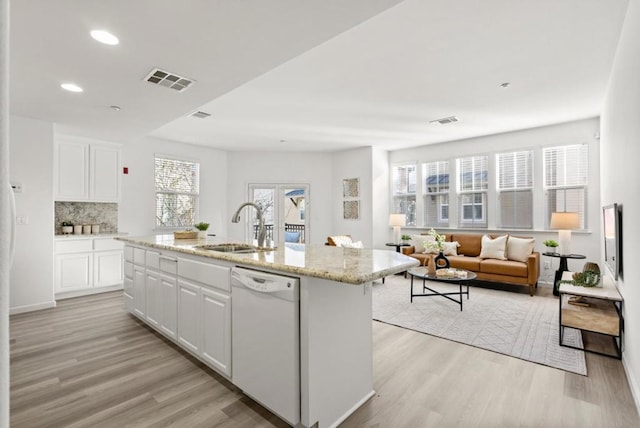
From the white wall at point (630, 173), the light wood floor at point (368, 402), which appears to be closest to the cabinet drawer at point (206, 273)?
the light wood floor at point (368, 402)

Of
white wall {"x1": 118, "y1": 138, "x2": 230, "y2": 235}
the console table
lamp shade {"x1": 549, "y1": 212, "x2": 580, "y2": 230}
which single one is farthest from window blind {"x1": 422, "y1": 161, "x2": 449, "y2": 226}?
white wall {"x1": 118, "y1": 138, "x2": 230, "y2": 235}

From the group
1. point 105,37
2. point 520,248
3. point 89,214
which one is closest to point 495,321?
point 520,248

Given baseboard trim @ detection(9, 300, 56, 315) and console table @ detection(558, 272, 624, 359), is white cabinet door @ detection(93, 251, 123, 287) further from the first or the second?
console table @ detection(558, 272, 624, 359)

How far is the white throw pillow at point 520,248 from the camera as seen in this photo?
17.1 feet

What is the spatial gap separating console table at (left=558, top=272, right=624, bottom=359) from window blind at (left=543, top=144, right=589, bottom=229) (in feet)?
8.78

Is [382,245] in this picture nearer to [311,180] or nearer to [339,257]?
[311,180]

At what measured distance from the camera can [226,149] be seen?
23.9ft

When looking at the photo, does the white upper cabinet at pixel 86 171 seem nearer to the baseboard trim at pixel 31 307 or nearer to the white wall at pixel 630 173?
the baseboard trim at pixel 31 307

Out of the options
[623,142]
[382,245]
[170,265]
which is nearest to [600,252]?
[623,142]

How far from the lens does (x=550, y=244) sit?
16.7 feet

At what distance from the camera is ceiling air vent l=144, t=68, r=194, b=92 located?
9.26 feet

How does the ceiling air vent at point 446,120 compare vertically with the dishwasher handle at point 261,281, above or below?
above

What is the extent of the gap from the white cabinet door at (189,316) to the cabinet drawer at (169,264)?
0.14 m

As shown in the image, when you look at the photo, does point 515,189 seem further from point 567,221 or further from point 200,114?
point 200,114
